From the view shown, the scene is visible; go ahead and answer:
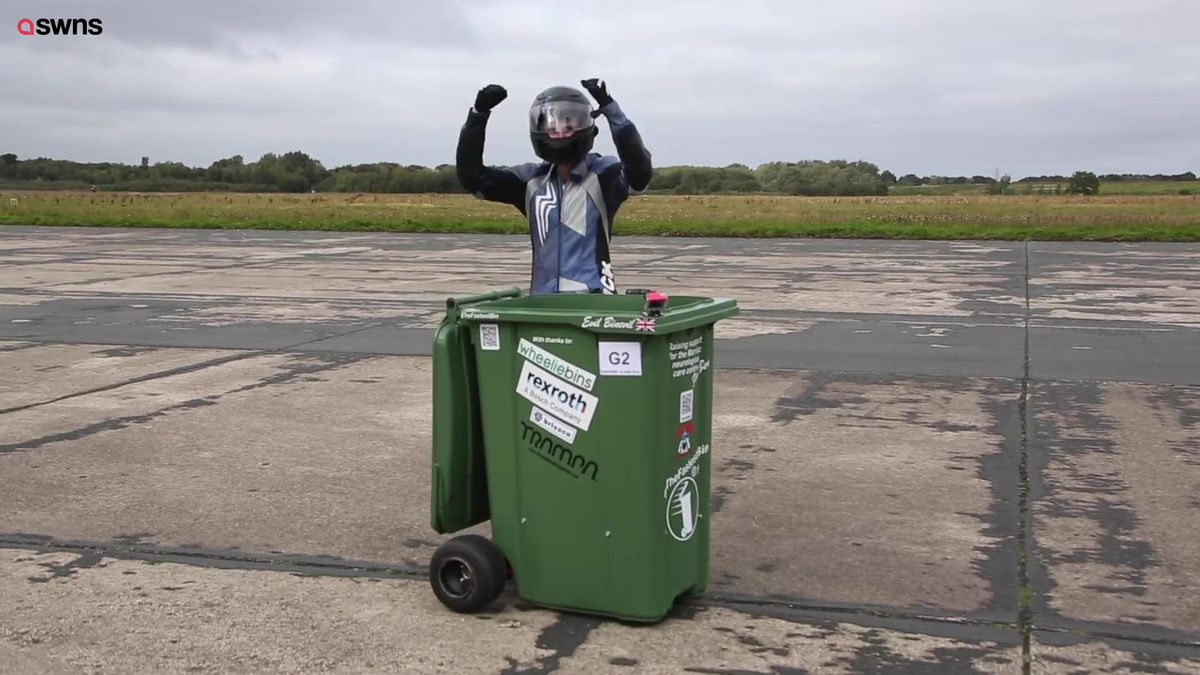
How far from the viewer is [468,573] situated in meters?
4.55

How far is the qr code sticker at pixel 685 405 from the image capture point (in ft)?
14.4

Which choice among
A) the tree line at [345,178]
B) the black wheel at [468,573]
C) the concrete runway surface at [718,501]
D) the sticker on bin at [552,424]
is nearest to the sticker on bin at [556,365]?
the sticker on bin at [552,424]

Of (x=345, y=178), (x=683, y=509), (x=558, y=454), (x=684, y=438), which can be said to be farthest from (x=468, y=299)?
(x=345, y=178)

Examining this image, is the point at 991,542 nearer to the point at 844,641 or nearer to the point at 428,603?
the point at 844,641

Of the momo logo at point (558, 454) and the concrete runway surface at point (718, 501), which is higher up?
the momo logo at point (558, 454)

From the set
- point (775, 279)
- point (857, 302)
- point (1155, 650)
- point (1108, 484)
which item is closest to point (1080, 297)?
point (857, 302)

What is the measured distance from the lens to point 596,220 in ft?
16.9

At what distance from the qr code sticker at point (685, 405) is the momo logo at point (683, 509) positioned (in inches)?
8.6

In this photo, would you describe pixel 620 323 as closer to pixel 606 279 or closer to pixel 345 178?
pixel 606 279

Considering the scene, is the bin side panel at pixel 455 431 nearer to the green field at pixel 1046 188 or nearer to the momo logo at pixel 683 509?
the momo logo at pixel 683 509

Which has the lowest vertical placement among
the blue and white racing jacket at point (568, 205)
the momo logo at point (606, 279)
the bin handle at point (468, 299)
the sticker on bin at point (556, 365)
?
the sticker on bin at point (556, 365)

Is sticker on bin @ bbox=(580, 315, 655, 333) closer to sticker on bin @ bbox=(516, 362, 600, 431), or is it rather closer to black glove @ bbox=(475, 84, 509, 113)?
sticker on bin @ bbox=(516, 362, 600, 431)

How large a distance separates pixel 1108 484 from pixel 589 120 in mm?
3395

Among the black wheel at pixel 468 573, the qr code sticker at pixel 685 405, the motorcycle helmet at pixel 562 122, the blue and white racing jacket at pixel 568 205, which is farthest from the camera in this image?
the blue and white racing jacket at pixel 568 205
